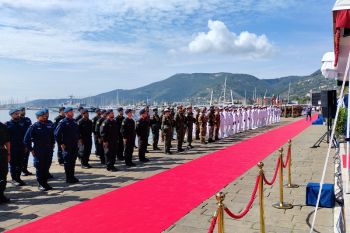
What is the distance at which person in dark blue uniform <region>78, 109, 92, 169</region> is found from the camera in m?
10.3

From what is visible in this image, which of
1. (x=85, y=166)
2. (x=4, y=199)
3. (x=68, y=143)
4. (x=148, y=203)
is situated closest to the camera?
(x=148, y=203)

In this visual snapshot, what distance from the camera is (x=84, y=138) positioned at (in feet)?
33.9

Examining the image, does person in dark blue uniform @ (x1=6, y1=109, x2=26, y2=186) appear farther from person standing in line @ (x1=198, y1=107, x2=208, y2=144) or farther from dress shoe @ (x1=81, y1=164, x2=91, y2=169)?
person standing in line @ (x1=198, y1=107, x2=208, y2=144)

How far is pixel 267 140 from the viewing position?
17.6m

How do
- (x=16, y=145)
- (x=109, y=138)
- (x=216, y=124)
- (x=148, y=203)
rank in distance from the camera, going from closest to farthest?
(x=148, y=203) < (x=16, y=145) < (x=109, y=138) < (x=216, y=124)

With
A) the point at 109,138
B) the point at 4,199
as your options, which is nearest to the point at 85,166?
the point at 109,138

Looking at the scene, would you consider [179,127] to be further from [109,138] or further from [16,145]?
[16,145]

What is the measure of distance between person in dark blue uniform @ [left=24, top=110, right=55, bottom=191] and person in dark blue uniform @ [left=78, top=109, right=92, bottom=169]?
93.3 inches

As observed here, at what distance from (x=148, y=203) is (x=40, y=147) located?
9.37 feet

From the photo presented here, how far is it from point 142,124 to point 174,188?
12.8 feet

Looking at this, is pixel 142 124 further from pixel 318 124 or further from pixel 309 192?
pixel 318 124

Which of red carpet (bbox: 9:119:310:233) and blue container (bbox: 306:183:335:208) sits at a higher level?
blue container (bbox: 306:183:335:208)

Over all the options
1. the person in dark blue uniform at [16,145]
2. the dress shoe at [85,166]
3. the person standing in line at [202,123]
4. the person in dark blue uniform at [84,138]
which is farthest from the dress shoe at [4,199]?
the person standing in line at [202,123]

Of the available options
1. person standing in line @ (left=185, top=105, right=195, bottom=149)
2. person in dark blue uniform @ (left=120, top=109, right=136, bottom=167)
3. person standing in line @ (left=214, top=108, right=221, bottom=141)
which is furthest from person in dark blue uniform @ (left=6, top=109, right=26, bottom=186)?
person standing in line @ (left=214, top=108, right=221, bottom=141)
